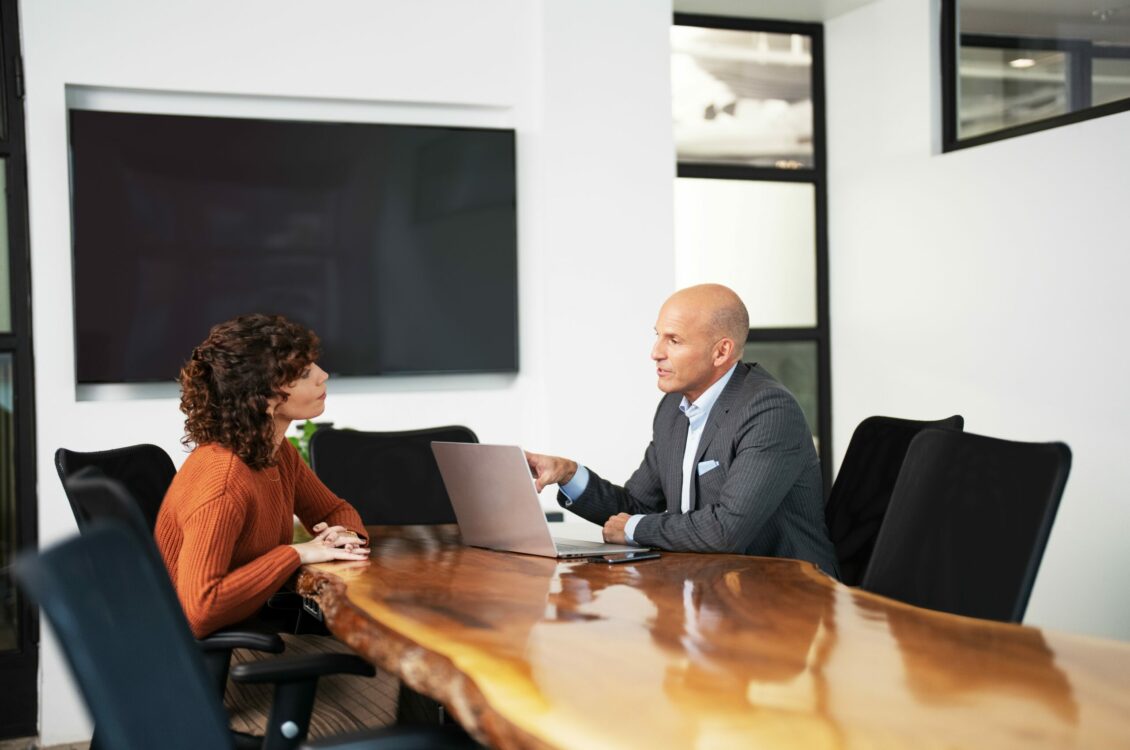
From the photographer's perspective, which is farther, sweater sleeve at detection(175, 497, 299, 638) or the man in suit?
the man in suit

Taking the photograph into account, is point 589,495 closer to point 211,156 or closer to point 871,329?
point 211,156

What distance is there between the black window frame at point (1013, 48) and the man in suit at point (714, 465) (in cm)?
216

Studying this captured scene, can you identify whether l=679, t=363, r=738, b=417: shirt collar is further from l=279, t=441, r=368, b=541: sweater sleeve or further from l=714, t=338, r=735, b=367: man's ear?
l=279, t=441, r=368, b=541: sweater sleeve

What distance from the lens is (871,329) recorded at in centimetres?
581

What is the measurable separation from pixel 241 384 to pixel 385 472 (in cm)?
119

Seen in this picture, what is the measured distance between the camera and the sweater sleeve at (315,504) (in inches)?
124

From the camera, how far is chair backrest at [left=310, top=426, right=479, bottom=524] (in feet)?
12.4

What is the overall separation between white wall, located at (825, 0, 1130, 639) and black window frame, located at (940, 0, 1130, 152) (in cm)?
6

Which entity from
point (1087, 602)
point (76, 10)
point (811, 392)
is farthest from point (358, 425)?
point (1087, 602)

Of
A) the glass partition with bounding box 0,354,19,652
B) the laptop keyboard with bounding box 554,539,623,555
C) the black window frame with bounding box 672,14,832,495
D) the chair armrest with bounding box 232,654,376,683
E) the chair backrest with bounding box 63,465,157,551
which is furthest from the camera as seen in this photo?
the black window frame with bounding box 672,14,832,495

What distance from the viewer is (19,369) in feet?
14.9

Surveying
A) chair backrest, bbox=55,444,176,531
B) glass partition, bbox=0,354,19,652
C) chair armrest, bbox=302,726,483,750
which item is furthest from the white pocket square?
glass partition, bbox=0,354,19,652

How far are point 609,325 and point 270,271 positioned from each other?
4.76 ft

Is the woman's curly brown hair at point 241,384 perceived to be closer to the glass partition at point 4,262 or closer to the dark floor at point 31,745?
the glass partition at point 4,262
